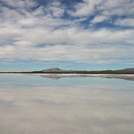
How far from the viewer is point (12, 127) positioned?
3.98m

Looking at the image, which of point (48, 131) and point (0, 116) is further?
point (0, 116)

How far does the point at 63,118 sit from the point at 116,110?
2468mm

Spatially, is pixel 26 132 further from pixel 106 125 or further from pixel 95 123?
pixel 106 125

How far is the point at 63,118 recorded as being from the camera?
4707 millimetres

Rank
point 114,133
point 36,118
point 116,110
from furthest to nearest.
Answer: point 116,110 < point 36,118 < point 114,133

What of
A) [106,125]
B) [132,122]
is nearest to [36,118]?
[106,125]

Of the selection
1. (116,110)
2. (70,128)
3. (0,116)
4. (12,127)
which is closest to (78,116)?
(70,128)

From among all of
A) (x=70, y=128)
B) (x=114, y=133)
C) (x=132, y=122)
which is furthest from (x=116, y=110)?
(x=70, y=128)

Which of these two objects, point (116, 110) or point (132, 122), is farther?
point (116, 110)

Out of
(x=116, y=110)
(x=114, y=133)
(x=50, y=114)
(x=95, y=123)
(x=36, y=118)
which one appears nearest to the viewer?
(x=114, y=133)

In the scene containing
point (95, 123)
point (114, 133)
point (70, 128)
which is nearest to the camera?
point (114, 133)

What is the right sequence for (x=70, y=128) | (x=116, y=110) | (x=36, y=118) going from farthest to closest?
(x=116, y=110), (x=36, y=118), (x=70, y=128)

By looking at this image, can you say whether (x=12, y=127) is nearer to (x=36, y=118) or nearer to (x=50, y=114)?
(x=36, y=118)

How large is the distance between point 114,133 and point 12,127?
10.0 ft
